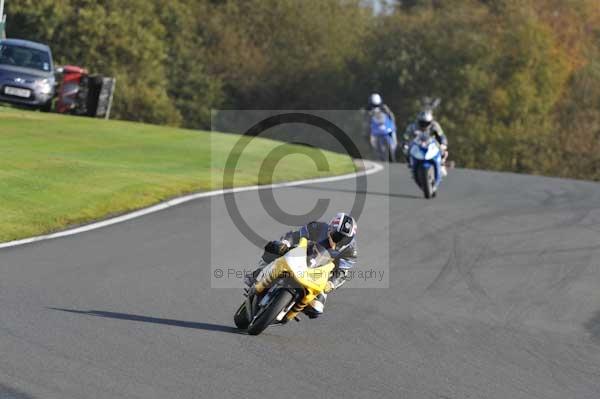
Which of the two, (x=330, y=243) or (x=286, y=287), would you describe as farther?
(x=330, y=243)

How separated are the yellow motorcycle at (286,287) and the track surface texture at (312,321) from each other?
20 centimetres

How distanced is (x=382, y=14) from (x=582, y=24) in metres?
11.3

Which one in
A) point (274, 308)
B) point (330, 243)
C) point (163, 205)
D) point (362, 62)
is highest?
point (330, 243)

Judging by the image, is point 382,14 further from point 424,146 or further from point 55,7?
point 424,146

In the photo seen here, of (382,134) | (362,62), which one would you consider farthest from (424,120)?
(362,62)

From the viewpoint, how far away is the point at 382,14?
2697 inches

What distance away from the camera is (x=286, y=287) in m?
9.30

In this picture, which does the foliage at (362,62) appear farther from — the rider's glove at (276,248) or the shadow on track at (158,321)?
the rider's glove at (276,248)

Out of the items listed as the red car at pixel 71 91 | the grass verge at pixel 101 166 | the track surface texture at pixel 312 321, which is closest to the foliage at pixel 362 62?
the red car at pixel 71 91

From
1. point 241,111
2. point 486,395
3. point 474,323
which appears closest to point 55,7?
point 241,111

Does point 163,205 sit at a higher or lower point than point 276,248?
lower

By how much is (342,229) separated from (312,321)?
56.5 inches

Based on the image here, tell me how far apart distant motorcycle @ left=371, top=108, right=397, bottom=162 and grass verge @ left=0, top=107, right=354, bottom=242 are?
3.02ft

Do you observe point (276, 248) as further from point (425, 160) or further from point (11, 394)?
point (425, 160)
